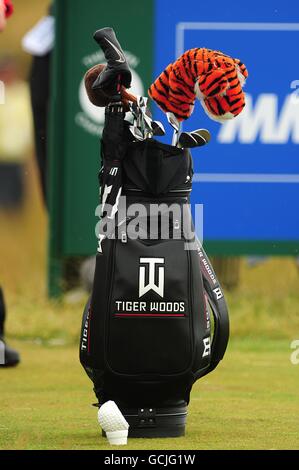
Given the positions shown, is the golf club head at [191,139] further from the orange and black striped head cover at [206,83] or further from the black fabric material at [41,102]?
the black fabric material at [41,102]

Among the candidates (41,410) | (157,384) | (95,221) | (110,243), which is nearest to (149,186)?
(110,243)

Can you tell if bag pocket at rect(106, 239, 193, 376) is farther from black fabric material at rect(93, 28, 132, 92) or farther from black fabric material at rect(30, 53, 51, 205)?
black fabric material at rect(30, 53, 51, 205)

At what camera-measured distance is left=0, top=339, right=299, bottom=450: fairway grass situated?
4.12 meters

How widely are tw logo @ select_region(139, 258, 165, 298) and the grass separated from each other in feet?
1.59

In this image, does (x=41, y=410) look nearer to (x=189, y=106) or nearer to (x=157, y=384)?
(x=157, y=384)

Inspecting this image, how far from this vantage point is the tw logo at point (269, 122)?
7375 millimetres

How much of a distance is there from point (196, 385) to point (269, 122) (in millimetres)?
2302

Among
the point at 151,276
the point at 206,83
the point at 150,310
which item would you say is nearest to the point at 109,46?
the point at 206,83

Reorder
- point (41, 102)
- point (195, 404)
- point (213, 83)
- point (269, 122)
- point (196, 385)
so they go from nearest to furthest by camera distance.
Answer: point (213, 83), point (195, 404), point (196, 385), point (269, 122), point (41, 102)

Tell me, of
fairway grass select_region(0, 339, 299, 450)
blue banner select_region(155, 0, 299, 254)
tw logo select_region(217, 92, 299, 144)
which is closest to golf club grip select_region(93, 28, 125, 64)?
fairway grass select_region(0, 339, 299, 450)

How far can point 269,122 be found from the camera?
7.38 metres

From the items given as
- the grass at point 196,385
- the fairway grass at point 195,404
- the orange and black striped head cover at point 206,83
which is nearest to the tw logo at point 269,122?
the grass at point 196,385

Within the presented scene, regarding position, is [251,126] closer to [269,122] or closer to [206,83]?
[269,122]

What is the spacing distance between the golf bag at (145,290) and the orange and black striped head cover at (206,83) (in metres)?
0.17
